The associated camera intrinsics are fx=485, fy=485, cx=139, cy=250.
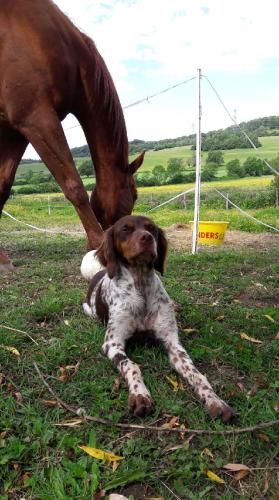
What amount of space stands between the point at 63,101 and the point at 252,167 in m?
23.4

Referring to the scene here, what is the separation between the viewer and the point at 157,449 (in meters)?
2.08

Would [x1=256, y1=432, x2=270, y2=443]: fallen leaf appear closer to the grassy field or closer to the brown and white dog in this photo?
the brown and white dog

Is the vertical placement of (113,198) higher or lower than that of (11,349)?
higher

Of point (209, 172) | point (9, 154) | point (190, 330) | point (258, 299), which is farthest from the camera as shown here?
point (209, 172)

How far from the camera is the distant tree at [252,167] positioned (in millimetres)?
25641

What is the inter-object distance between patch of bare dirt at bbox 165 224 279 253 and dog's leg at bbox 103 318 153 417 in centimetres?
538

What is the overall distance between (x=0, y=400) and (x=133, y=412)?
694mm

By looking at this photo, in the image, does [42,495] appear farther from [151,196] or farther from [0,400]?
[151,196]

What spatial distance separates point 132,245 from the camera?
10.1 ft

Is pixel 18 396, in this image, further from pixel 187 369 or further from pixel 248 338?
pixel 248 338

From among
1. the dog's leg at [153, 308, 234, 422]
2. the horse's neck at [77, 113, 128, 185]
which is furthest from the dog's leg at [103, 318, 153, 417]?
the horse's neck at [77, 113, 128, 185]

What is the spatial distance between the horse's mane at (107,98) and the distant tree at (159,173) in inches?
899

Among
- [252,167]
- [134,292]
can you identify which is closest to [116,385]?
[134,292]

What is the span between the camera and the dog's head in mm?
3068
